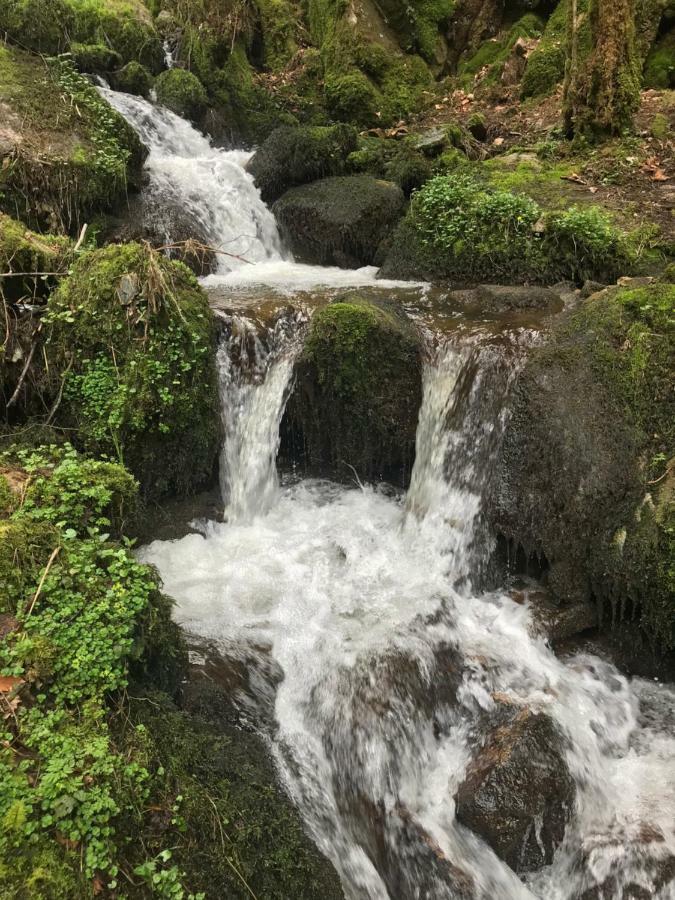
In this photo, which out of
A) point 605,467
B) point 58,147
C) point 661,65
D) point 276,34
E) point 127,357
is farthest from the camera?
point 276,34

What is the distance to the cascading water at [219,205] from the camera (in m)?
8.59

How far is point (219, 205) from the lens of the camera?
9.77 m

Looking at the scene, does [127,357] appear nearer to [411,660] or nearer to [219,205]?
[411,660]

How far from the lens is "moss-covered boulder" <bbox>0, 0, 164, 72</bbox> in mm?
10078

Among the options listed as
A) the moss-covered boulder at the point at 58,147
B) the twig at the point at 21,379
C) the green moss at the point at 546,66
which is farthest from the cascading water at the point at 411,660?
the green moss at the point at 546,66

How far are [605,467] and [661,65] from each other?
31.3ft

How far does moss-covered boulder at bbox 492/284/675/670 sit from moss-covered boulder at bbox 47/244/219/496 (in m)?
3.01

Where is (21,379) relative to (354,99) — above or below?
below

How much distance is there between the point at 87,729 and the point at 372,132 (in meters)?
12.5

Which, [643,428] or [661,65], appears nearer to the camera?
[643,428]

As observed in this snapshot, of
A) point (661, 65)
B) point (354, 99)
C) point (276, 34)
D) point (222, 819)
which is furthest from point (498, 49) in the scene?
point (222, 819)

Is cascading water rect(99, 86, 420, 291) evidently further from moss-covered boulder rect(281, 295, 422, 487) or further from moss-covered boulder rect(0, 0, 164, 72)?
moss-covered boulder rect(281, 295, 422, 487)

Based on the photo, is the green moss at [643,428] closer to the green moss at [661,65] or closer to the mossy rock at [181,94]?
the green moss at [661,65]

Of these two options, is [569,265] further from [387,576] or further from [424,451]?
[387,576]
